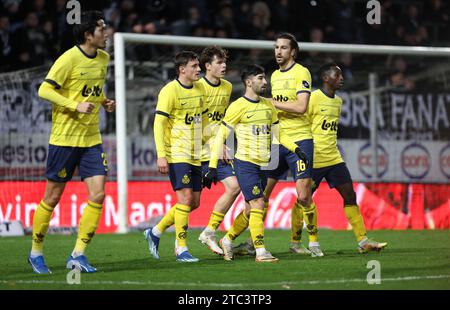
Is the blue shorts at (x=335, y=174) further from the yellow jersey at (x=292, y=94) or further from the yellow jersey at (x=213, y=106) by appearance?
the yellow jersey at (x=213, y=106)

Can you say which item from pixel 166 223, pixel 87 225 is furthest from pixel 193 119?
pixel 87 225

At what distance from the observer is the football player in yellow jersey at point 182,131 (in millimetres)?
9578

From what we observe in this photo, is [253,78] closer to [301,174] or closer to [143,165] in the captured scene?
[301,174]

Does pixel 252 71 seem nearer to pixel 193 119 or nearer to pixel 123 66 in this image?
pixel 193 119

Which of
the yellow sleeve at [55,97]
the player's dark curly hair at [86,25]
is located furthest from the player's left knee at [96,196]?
the player's dark curly hair at [86,25]

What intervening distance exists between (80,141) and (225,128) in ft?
5.54

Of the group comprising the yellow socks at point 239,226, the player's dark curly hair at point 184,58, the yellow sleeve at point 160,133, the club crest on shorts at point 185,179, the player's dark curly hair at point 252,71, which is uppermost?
the player's dark curly hair at point 184,58

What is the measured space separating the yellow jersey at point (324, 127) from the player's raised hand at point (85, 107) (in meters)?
3.29

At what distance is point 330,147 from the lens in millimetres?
10664

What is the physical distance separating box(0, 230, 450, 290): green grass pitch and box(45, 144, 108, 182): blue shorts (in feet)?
2.91

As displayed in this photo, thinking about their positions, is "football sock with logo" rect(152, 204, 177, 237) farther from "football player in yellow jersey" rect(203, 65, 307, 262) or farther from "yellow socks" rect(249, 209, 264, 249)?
"yellow socks" rect(249, 209, 264, 249)

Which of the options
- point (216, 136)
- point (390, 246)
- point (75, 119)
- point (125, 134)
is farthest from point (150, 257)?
point (125, 134)

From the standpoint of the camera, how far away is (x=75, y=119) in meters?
8.52

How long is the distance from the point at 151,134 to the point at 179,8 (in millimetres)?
4166
